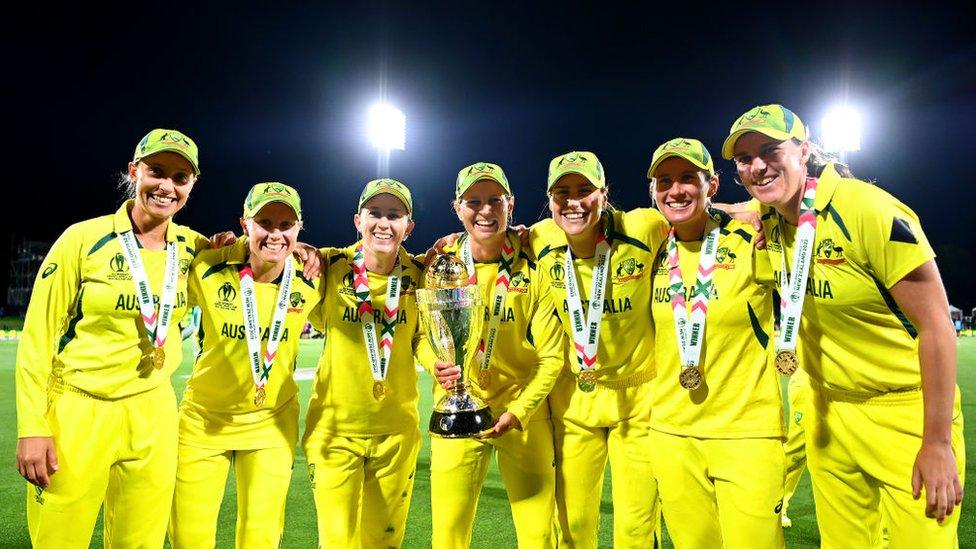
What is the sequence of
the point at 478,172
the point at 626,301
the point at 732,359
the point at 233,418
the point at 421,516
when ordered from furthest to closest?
the point at 421,516 < the point at 478,172 < the point at 626,301 < the point at 233,418 < the point at 732,359

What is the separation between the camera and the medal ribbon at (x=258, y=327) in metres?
3.42

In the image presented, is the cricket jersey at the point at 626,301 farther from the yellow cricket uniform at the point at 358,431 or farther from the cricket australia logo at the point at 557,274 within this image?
the yellow cricket uniform at the point at 358,431

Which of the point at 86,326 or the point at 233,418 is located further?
the point at 233,418

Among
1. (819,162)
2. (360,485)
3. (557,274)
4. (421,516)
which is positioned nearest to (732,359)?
(819,162)

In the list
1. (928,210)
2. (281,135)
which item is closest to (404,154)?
(281,135)

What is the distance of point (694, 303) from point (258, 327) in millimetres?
2115

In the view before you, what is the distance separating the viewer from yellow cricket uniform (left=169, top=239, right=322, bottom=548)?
3.35 metres

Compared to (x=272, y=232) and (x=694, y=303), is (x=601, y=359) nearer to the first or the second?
(x=694, y=303)

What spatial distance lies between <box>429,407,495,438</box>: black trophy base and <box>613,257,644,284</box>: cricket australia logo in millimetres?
1028

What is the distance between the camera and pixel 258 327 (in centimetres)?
346

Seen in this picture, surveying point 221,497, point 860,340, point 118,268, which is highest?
point 118,268

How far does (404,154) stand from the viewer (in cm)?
3869

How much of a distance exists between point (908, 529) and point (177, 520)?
3180mm

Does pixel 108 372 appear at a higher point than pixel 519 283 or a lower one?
lower
